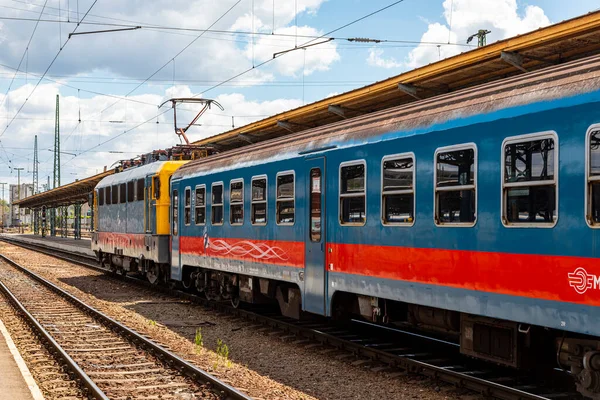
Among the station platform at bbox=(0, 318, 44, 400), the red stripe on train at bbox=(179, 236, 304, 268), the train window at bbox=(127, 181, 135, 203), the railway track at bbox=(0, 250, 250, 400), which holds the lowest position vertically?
the railway track at bbox=(0, 250, 250, 400)

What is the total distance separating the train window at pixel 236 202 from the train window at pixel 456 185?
21.4 ft

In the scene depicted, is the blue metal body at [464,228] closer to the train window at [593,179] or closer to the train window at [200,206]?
the train window at [593,179]

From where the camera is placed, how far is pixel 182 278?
19.5 metres

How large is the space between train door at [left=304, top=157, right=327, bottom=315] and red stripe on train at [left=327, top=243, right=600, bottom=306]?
775mm

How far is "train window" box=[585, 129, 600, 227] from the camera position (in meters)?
6.75

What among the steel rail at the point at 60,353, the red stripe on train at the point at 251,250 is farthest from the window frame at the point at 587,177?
the red stripe on train at the point at 251,250

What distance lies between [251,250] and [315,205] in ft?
9.43

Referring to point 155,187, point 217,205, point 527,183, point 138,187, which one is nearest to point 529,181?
point 527,183

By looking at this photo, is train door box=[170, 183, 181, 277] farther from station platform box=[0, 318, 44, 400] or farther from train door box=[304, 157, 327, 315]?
train door box=[304, 157, 327, 315]

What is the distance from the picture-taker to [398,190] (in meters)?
9.77

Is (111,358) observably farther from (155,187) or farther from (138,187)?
(138,187)

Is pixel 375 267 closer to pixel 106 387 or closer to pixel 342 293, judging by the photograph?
pixel 342 293

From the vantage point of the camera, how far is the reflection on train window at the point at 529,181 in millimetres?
7285

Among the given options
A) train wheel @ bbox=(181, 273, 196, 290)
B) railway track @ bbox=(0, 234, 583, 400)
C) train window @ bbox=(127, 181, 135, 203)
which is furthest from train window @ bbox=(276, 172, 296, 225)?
train window @ bbox=(127, 181, 135, 203)
